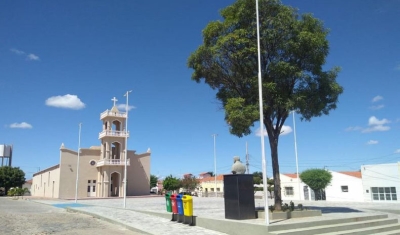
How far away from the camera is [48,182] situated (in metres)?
54.9

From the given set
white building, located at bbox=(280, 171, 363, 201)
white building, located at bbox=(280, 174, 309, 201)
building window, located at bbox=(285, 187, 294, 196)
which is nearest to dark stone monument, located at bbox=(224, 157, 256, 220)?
white building, located at bbox=(280, 171, 363, 201)

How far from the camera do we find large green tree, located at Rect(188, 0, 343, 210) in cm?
1385

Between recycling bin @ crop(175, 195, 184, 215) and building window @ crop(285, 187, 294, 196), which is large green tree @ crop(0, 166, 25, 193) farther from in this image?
recycling bin @ crop(175, 195, 184, 215)

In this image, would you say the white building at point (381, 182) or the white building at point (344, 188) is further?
the white building at point (344, 188)

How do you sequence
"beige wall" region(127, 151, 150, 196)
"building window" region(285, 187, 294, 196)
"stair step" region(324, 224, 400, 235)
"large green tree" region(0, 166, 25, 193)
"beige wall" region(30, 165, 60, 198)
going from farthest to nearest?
"large green tree" region(0, 166, 25, 193)
"beige wall" region(127, 151, 150, 196)
"building window" region(285, 187, 294, 196)
"beige wall" region(30, 165, 60, 198)
"stair step" region(324, 224, 400, 235)

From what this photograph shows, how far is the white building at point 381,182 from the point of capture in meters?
36.9

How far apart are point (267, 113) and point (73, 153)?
135 feet

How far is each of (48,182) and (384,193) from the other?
162 ft

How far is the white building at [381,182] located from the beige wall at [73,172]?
123 ft

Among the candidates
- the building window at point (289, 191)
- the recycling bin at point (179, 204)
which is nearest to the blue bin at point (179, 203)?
the recycling bin at point (179, 204)

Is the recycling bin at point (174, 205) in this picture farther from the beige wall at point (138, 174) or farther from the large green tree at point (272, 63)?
the beige wall at point (138, 174)

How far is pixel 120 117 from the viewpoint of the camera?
5050 centimetres

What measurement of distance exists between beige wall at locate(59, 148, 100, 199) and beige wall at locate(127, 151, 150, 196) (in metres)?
5.53

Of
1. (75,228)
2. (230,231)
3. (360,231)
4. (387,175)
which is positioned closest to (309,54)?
(360,231)
